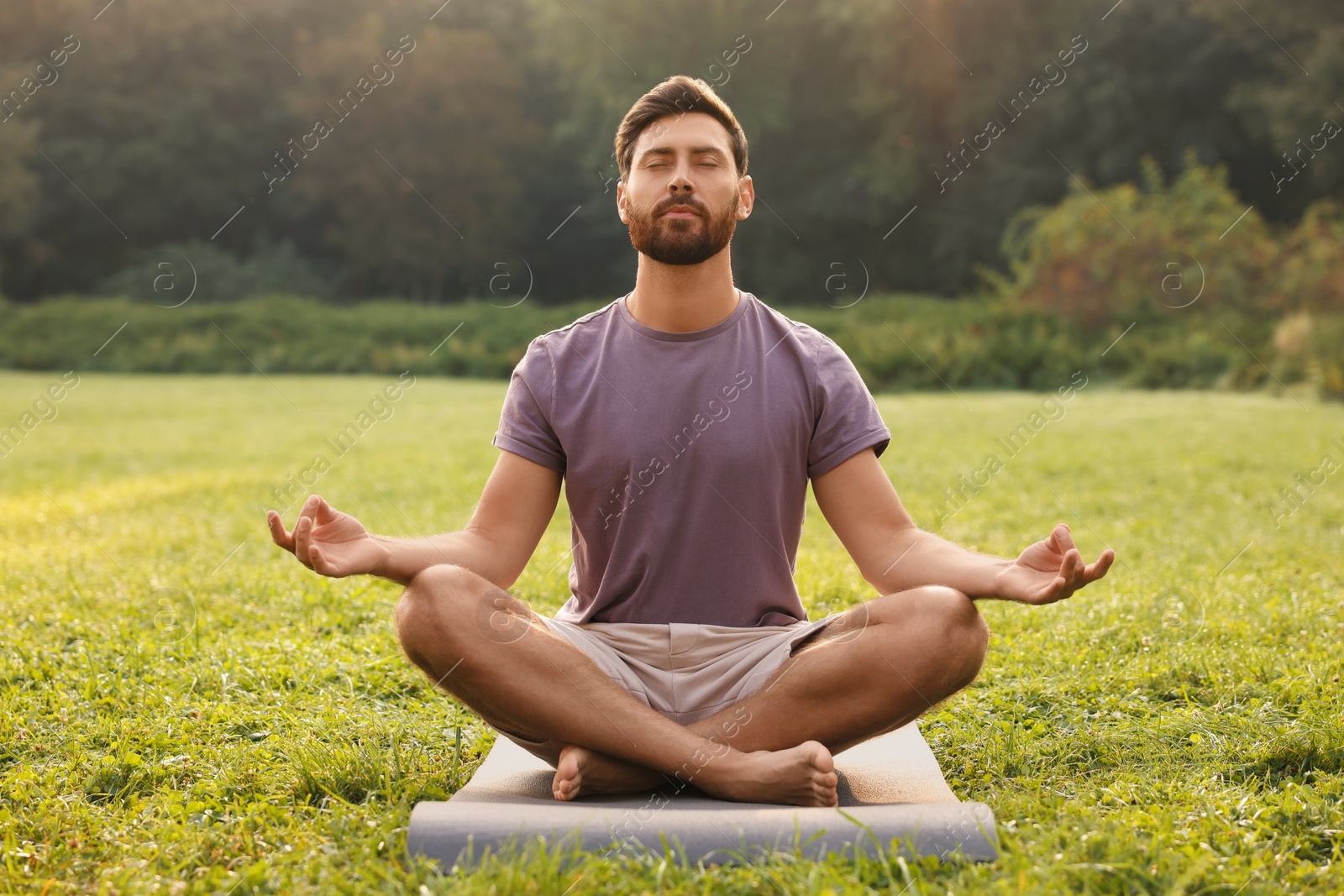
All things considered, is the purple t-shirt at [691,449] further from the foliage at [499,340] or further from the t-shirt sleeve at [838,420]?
the foliage at [499,340]

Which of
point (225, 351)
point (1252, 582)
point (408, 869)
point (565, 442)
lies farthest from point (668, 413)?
point (225, 351)

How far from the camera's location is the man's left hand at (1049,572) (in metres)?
2.43

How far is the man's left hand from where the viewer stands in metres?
2.43

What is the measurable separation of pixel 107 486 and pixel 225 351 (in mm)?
19317

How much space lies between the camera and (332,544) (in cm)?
274

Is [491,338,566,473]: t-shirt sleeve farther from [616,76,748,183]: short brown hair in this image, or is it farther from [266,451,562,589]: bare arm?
[616,76,748,183]: short brown hair

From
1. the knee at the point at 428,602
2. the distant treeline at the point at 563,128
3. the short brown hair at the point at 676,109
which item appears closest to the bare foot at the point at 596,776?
the knee at the point at 428,602

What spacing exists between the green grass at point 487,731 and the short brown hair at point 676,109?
6.13 ft

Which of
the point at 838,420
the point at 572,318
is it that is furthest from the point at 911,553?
the point at 572,318

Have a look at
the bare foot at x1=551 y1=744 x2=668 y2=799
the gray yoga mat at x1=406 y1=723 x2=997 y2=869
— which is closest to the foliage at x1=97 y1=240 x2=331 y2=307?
the bare foot at x1=551 y1=744 x2=668 y2=799

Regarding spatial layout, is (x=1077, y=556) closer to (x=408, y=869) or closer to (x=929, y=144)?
(x=408, y=869)

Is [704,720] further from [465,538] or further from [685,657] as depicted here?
[465,538]

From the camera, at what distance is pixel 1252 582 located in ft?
17.6

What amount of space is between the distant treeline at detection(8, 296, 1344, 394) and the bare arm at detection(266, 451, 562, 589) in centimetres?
1609
